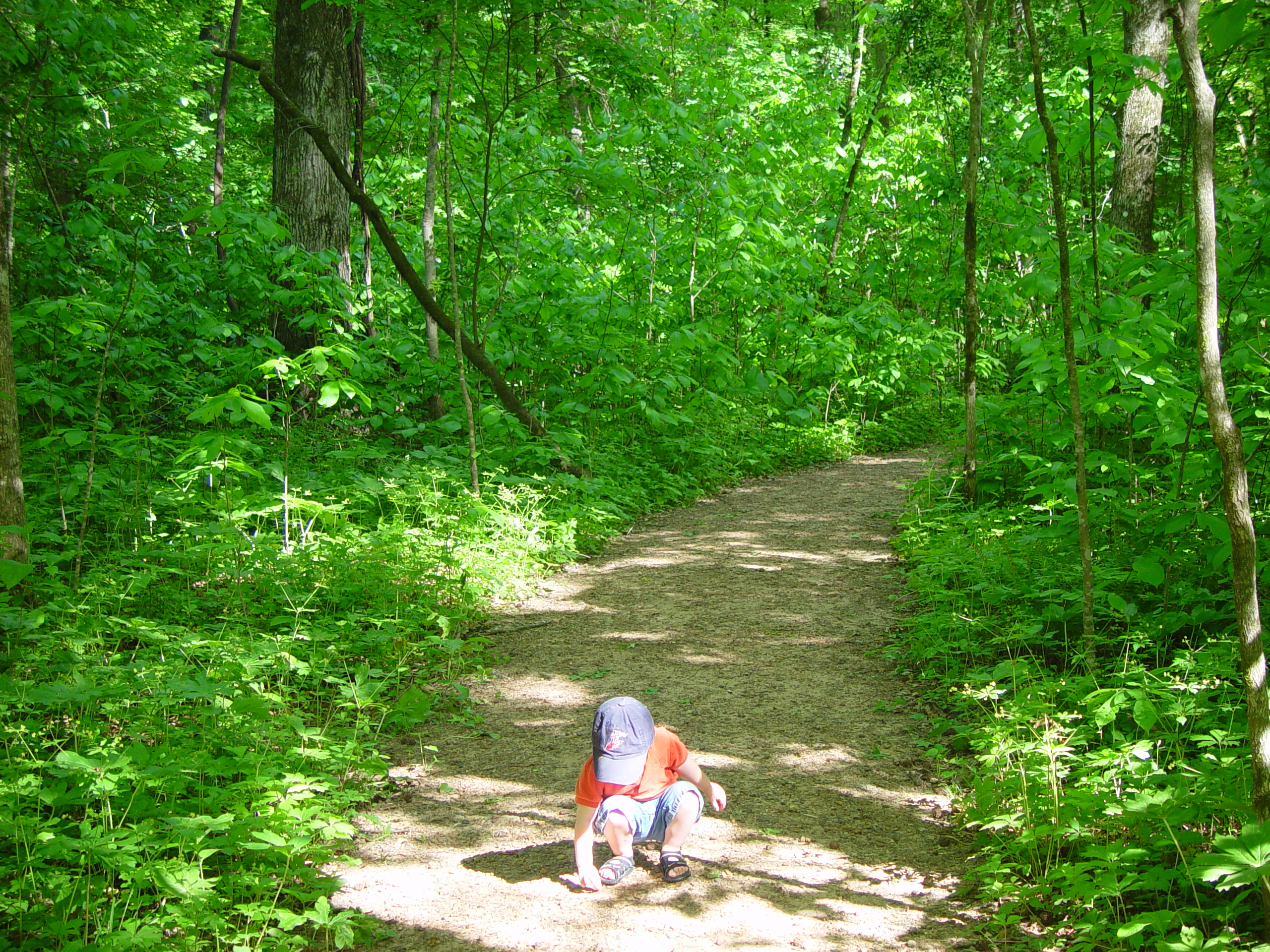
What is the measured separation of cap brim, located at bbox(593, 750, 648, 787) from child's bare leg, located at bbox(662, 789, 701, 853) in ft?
0.69

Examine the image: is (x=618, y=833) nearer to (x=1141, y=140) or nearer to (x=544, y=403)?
(x=544, y=403)

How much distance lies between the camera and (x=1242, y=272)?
4.33m

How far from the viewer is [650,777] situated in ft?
10.7

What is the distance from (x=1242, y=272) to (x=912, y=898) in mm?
3440

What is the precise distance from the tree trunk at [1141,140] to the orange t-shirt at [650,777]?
693cm

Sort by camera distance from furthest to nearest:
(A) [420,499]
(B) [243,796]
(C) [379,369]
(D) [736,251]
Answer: (D) [736,251] → (C) [379,369] → (A) [420,499] → (B) [243,796]

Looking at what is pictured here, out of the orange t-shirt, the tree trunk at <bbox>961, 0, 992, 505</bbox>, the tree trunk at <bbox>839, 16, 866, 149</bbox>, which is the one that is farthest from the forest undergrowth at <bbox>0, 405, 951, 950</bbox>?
the tree trunk at <bbox>839, 16, 866, 149</bbox>

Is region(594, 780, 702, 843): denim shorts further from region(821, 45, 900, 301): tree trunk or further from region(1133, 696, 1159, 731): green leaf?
region(821, 45, 900, 301): tree trunk

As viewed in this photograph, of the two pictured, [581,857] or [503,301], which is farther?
[503,301]

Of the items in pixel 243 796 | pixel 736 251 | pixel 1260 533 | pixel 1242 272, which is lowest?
pixel 243 796

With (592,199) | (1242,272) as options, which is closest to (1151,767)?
(1242,272)

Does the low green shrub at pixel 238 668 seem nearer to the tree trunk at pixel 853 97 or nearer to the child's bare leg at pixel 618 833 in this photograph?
the child's bare leg at pixel 618 833

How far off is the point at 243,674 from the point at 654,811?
1934mm

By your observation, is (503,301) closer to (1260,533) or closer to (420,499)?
(420,499)
